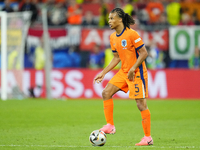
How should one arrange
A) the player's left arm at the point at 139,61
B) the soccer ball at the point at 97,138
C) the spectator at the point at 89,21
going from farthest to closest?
the spectator at the point at 89,21 < the player's left arm at the point at 139,61 < the soccer ball at the point at 97,138

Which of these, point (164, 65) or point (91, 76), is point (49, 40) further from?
point (164, 65)

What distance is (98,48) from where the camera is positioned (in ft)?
57.6

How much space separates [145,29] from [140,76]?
1154 cm

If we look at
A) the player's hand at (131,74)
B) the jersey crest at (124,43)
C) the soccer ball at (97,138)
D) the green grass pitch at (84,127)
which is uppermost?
the jersey crest at (124,43)

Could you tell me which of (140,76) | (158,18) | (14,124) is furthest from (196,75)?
(140,76)

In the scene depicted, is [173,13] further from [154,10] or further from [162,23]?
[162,23]

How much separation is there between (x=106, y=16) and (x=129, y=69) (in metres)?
12.7

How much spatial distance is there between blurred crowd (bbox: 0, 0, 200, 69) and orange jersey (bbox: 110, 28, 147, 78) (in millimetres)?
10681

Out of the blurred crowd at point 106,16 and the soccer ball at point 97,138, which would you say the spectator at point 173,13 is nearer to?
the blurred crowd at point 106,16

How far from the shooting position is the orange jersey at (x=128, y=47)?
6.68 m

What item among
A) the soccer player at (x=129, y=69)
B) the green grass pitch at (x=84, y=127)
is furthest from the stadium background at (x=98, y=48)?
the soccer player at (x=129, y=69)

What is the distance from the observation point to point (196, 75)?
55.2 feet

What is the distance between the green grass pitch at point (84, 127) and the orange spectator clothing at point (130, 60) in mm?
905

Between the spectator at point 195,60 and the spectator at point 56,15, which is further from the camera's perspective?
the spectator at point 56,15
